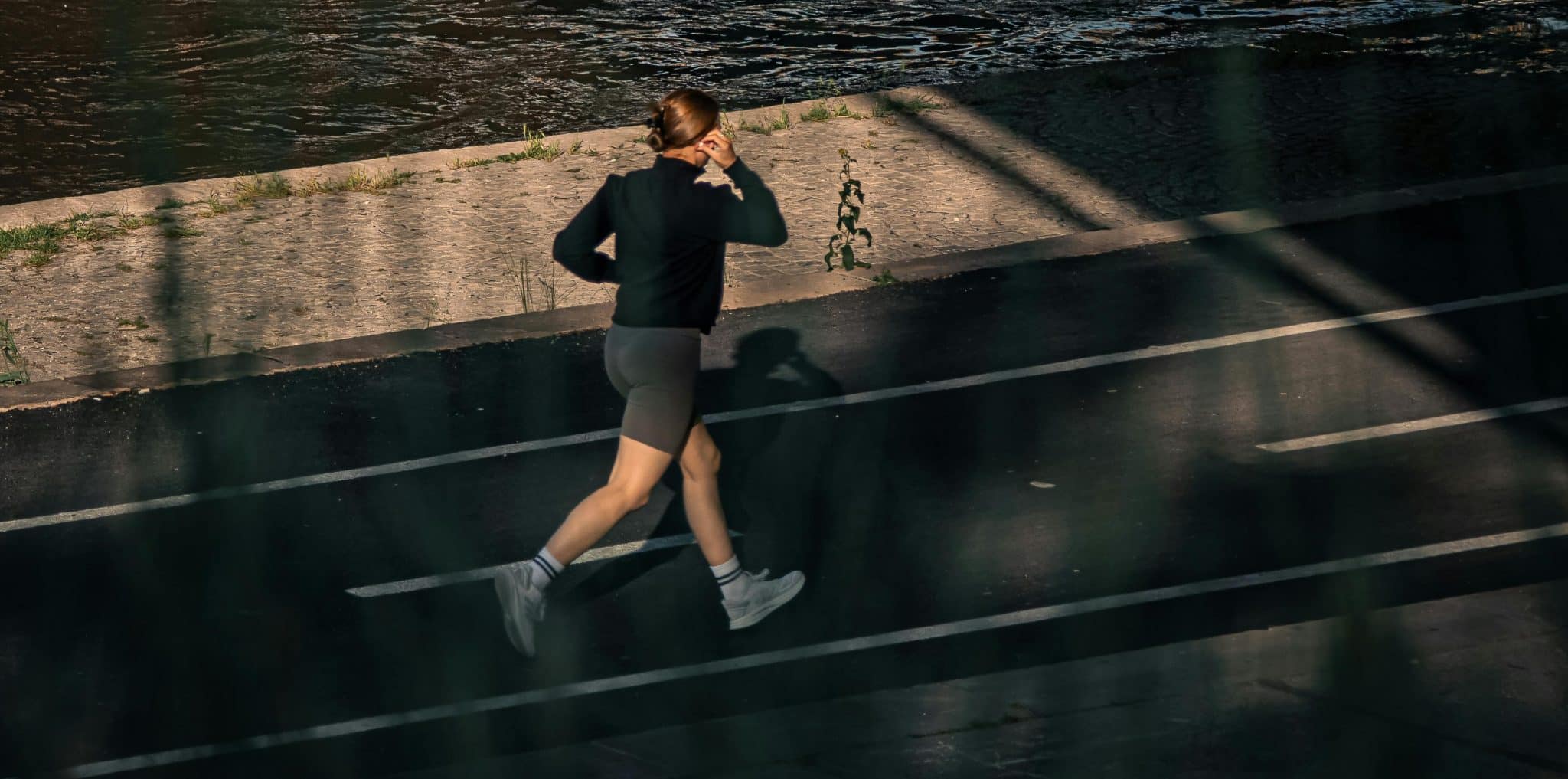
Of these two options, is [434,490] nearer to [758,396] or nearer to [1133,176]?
[758,396]

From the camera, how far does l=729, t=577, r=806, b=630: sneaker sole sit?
21.4 ft

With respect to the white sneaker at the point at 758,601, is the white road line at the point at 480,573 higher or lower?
lower

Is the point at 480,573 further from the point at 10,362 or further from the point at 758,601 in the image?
the point at 10,362

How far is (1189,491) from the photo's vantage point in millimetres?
7535

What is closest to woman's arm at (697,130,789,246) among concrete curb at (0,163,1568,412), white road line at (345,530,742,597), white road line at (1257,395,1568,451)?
white road line at (345,530,742,597)

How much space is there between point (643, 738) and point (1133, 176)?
7247 millimetres

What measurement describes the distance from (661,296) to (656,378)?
0.28m

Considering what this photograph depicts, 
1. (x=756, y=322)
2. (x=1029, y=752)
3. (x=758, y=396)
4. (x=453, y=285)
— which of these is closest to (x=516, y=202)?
(x=453, y=285)

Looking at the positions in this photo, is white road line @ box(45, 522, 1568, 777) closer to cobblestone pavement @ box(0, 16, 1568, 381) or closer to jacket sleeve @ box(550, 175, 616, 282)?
jacket sleeve @ box(550, 175, 616, 282)

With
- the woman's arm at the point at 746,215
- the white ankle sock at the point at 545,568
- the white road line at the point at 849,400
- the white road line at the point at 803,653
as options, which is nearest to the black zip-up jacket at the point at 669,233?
the woman's arm at the point at 746,215

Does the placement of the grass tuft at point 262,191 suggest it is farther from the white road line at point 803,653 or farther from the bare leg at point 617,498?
the white road line at point 803,653

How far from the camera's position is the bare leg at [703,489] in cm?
632

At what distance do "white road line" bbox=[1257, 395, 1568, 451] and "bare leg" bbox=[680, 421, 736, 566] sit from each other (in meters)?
2.78

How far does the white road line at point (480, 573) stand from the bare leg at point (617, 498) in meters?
0.70
